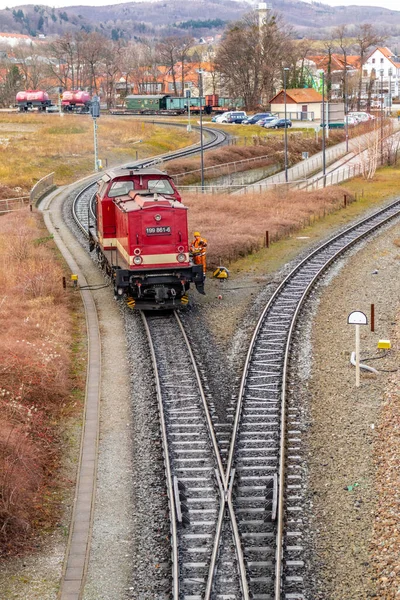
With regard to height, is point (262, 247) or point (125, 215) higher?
point (125, 215)

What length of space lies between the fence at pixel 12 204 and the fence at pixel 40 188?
1.47 feet

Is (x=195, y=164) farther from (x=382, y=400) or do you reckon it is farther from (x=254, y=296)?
(x=382, y=400)

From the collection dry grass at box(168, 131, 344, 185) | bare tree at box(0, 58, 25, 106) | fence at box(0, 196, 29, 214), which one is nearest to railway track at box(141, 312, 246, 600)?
fence at box(0, 196, 29, 214)

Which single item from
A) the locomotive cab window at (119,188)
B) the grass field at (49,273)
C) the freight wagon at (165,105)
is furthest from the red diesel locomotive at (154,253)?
the freight wagon at (165,105)

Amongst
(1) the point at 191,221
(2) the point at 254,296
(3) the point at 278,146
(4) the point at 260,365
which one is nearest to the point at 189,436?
(4) the point at 260,365

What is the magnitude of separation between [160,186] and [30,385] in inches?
394

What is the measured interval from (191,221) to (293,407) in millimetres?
25483

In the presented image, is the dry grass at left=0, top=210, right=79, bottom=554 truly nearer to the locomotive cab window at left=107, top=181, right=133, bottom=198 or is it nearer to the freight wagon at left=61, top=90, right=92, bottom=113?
the locomotive cab window at left=107, top=181, right=133, bottom=198

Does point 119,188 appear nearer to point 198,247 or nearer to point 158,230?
point 198,247

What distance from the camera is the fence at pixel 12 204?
49.4 meters

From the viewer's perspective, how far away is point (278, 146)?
3201 inches

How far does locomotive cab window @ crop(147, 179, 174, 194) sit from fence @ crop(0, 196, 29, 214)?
23911mm

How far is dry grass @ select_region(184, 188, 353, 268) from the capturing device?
120 ft

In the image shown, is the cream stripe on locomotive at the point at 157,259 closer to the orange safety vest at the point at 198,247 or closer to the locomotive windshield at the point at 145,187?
the orange safety vest at the point at 198,247
